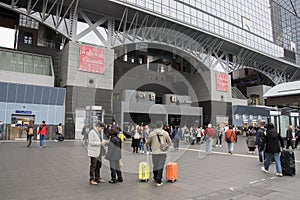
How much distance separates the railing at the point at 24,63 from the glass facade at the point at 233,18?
12584mm

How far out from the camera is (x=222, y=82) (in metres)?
41.7

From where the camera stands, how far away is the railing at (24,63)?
24.8m

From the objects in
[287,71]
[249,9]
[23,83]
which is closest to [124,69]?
[23,83]

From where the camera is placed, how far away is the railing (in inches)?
978

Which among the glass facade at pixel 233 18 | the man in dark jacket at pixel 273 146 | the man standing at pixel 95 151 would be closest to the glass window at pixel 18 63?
the glass facade at pixel 233 18

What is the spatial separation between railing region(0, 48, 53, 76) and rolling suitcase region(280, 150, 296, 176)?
2545cm

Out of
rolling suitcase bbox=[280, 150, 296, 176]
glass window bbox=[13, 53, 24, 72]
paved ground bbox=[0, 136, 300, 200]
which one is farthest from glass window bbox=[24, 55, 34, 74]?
rolling suitcase bbox=[280, 150, 296, 176]

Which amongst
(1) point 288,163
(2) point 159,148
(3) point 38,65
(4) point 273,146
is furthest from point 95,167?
(3) point 38,65

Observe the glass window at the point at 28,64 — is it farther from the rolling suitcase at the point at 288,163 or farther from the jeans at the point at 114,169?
the rolling suitcase at the point at 288,163

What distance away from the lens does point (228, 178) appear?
6.98m

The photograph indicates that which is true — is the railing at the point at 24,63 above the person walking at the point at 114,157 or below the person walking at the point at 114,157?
above

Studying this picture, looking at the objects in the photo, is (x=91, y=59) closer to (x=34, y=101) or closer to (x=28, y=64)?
(x=28, y=64)

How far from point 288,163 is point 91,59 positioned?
2431 cm

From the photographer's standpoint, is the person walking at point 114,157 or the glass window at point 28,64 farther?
the glass window at point 28,64
